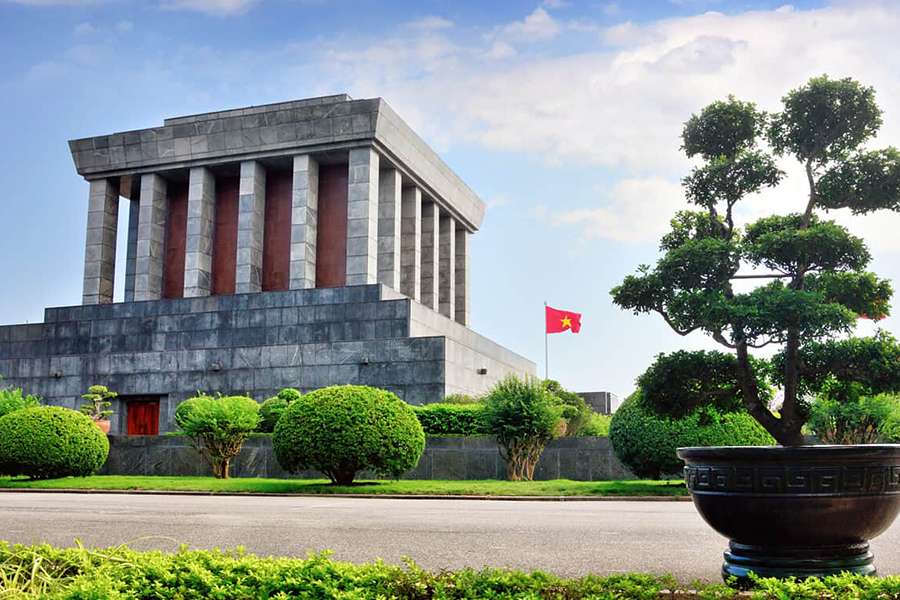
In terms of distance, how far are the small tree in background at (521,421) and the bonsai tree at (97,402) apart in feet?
40.2

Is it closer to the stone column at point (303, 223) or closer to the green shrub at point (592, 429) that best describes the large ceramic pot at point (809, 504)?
the green shrub at point (592, 429)

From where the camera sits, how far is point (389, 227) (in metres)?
33.7

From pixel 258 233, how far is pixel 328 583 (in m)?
29.4

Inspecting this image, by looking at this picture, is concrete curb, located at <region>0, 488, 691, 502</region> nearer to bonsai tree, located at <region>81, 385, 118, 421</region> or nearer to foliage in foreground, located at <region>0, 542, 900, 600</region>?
bonsai tree, located at <region>81, 385, 118, 421</region>

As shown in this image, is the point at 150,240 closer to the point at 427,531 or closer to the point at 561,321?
the point at 561,321

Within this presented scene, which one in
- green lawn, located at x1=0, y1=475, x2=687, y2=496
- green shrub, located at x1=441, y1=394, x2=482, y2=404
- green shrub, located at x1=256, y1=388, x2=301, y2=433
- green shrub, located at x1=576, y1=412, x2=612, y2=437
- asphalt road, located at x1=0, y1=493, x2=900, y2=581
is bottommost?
green lawn, located at x1=0, y1=475, x2=687, y2=496

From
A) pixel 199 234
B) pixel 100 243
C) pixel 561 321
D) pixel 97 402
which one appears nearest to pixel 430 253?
pixel 561 321

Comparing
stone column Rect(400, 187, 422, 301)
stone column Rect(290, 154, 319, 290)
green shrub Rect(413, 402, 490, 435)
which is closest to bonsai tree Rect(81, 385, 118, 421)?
stone column Rect(290, 154, 319, 290)

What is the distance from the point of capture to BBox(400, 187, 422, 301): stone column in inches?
1428

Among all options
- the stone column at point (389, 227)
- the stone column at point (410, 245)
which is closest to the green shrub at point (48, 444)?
the stone column at point (389, 227)

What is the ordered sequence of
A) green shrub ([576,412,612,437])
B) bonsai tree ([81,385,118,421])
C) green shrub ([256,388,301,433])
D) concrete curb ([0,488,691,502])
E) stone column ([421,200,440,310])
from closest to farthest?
concrete curb ([0,488,691,502]) < green shrub ([576,412,612,437]) < green shrub ([256,388,301,433]) < bonsai tree ([81,385,118,421]) < stone column ([421,200,440,310])

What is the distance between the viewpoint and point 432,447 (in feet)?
68.9

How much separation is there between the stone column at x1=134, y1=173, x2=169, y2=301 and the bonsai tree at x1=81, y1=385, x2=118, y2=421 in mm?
5731

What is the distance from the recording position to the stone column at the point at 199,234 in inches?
1284
